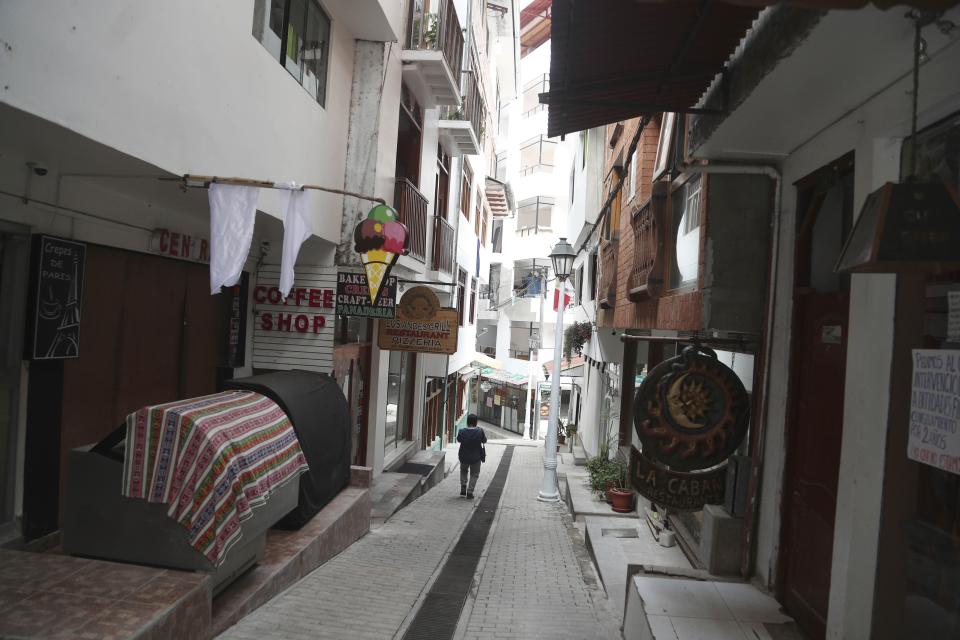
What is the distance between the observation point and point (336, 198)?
10312 millimetres

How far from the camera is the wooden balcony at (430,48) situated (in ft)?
39.9

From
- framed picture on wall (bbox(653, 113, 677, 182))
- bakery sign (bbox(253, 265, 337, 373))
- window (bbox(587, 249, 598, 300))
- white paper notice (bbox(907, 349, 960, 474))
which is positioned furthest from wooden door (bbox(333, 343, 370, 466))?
white paper notice (bbox(907, 349, 960, 474))

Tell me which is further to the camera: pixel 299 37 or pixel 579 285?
pixel 579 285

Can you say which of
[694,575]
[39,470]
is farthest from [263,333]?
[694,575]

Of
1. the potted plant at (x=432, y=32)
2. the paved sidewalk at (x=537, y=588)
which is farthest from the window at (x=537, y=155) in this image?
the paved sidewalk at (x=537, y=588)

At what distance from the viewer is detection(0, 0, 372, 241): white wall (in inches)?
166

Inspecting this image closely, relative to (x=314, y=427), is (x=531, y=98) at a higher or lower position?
higher

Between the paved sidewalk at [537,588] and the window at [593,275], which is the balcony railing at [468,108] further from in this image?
the paved sidewalk at [537,588]

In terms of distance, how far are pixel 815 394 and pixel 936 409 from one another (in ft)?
6.54

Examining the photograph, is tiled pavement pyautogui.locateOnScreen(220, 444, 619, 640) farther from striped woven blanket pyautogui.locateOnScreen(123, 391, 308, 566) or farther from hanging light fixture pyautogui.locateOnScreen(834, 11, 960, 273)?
hanging light fixture pyautogui.locateOnScreen(834, 11, 960, 273)

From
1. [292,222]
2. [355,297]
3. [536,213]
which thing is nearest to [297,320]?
[355,297]

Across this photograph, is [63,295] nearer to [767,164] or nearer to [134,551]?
[134,551]

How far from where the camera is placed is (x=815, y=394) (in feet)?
16.9

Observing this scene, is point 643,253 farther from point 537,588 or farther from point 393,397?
point 393,397
